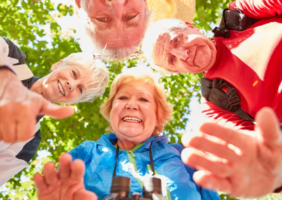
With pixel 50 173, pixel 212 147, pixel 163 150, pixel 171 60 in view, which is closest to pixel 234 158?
pixel 212 147

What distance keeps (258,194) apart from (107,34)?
1942 mm

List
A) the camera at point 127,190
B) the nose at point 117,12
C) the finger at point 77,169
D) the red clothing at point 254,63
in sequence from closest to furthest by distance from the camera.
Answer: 1. the finger at point 77,169
2. the camera at point 127,190
3. the red clothing at point 254,63
4. the nose at point 117,12

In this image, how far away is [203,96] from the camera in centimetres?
273

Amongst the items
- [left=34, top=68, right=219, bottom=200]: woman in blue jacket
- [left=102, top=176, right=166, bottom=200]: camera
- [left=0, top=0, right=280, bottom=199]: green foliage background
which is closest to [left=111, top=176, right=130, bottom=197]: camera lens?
[left=102, top=176, right=166, bottom=200]: camera

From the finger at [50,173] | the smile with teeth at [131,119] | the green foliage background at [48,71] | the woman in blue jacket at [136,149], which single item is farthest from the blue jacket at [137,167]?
the green foliage background at [48,71]

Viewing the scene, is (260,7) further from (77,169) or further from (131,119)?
(77,169)

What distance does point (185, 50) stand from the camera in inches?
101

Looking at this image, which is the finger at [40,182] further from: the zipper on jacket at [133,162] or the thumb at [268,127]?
the thumb at [268,127]

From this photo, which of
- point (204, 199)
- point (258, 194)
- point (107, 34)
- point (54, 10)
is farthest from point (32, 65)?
point (258, 194)

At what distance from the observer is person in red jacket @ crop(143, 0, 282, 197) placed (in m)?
1.29

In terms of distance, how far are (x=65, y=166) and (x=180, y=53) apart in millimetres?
1504

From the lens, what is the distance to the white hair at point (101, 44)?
8.50ft

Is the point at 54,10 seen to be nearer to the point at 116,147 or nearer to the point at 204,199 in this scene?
the point at 116,147

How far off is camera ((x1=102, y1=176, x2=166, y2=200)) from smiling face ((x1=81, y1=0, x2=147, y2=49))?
141 centimetres
